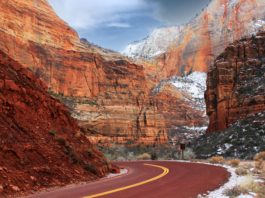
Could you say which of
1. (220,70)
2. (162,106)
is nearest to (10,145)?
(220,70)

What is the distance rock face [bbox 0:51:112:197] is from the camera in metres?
12.8

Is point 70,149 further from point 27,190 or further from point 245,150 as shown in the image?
point 245,150

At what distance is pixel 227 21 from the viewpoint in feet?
648

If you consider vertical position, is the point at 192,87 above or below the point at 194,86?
below

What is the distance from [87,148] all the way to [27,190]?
7.80m

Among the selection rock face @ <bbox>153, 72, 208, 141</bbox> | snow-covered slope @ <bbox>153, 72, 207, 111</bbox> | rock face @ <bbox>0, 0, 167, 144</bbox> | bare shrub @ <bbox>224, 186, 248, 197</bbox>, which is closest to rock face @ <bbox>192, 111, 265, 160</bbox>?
bare shrub @ <bbox>224, 186, 248, 197</bbox>

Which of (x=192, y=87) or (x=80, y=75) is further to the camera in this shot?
(x=192, y=87)

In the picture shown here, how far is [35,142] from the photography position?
595 inches

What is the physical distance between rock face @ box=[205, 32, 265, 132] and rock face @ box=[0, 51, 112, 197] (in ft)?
135

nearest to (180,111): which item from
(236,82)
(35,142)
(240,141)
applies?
(236,82)

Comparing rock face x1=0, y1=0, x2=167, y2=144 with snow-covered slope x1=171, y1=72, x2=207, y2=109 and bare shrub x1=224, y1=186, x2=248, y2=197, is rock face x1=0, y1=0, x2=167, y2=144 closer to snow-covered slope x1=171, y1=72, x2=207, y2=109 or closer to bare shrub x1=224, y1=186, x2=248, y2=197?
bare shrub x1=224, y1=186, x2=248, y2=197

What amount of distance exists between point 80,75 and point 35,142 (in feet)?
245

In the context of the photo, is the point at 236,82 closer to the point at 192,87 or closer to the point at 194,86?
the point at 192,87

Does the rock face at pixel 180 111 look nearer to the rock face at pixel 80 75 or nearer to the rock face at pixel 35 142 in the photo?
the rock face at pixel 80 75
